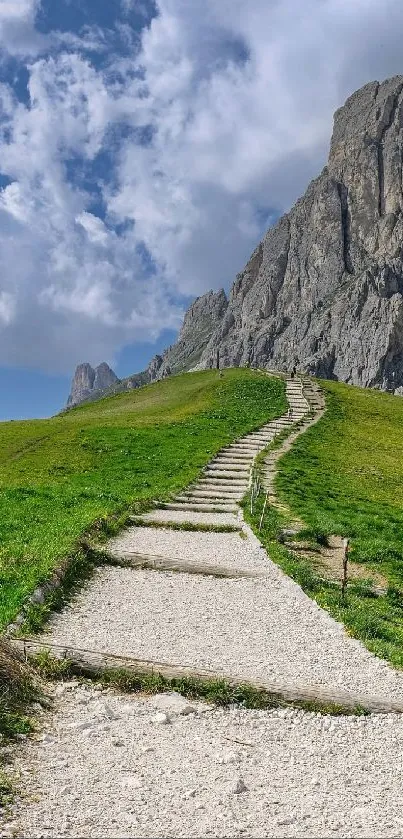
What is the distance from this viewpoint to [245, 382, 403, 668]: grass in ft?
45.6

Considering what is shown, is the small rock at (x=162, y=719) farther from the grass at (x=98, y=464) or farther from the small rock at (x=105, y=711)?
the grass at (x=98, y=464)

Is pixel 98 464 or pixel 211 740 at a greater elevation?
pixel 98 464

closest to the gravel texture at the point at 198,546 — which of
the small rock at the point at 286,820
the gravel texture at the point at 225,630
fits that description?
the gravel texture at the point at 225,630

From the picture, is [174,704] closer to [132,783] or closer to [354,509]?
[132,783]

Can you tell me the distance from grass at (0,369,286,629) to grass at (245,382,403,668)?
5450mm

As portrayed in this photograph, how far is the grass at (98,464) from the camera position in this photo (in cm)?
1612

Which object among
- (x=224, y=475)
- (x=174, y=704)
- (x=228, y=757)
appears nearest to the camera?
(x=228, y=757)

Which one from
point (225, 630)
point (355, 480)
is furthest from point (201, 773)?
point (355, 480)

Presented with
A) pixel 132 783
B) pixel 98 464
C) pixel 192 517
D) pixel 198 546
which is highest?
pixel 98 464

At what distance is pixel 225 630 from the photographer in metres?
12.1

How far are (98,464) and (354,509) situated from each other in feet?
52.7

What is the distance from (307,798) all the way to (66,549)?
1025cm

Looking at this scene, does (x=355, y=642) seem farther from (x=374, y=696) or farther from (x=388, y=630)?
(x=374, y=696)

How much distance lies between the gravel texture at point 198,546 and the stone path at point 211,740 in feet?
8.32
